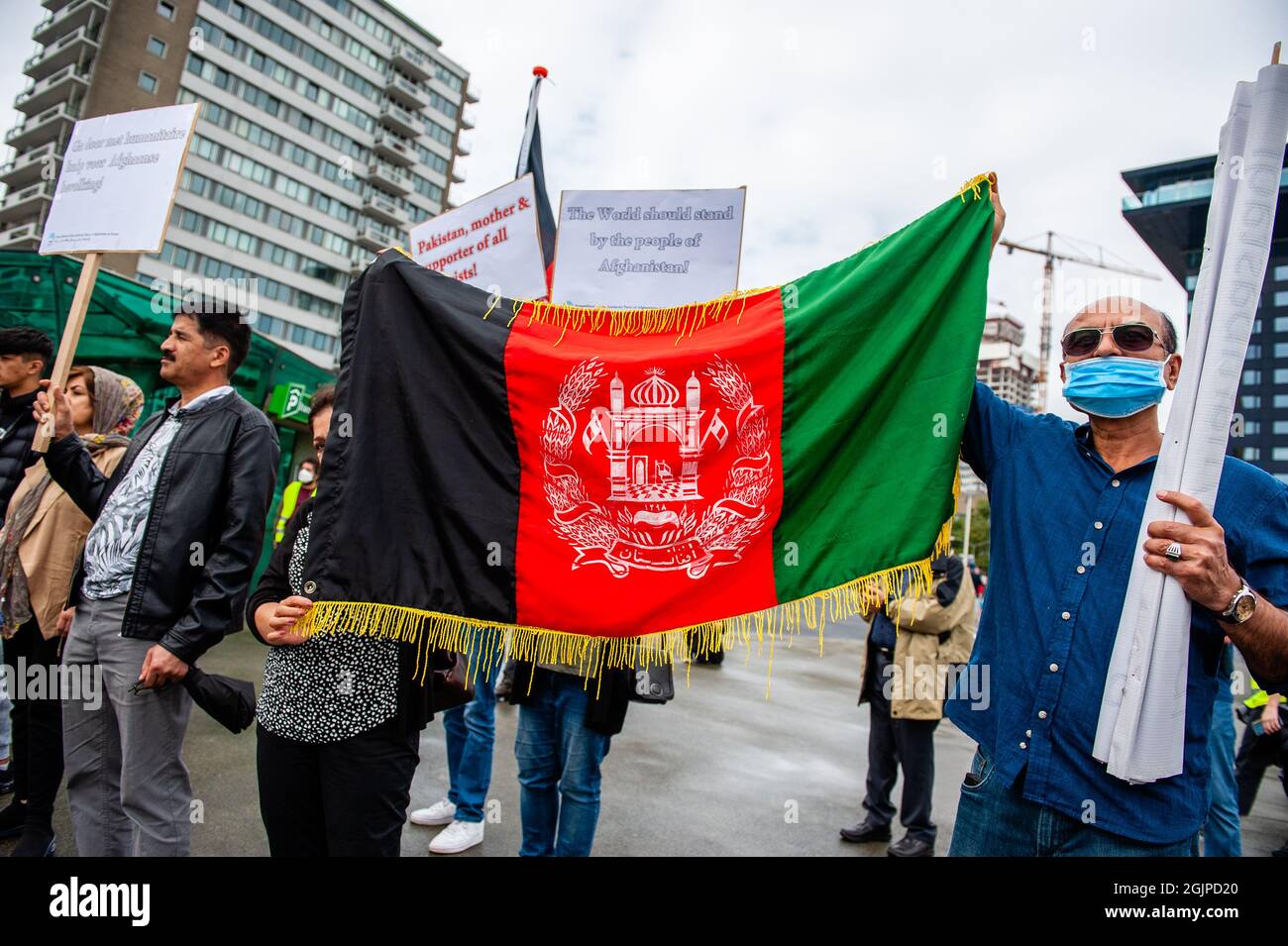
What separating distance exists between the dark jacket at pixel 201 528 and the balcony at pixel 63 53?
55599 mm

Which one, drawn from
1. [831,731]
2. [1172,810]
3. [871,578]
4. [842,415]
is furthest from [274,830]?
[831,731]

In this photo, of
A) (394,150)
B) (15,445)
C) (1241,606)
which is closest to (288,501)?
(15,445)

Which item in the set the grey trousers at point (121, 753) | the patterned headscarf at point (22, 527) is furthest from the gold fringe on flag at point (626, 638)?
the patterned headscarf at point (22, 527)

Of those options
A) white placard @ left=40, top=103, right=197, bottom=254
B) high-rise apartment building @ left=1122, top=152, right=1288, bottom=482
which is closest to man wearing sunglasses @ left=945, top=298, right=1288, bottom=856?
white placard @ left=40, top=103, right=197, bottom=254

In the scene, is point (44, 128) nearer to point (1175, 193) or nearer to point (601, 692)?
point (601, 692)

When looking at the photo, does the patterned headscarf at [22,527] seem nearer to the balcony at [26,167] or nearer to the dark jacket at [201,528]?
the dark jacket at [201,528]

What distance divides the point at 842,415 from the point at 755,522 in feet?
1.39

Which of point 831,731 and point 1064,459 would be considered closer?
point 1064,459

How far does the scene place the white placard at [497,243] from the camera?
4.03 metres

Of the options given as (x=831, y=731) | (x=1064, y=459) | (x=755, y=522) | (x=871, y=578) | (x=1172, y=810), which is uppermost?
(x=1064, y=459)

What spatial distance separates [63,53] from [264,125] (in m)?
12.4

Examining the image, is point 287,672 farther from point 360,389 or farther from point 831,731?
point 831,731

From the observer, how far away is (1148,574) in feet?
5.70

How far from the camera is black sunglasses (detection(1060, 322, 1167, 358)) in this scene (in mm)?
1951
